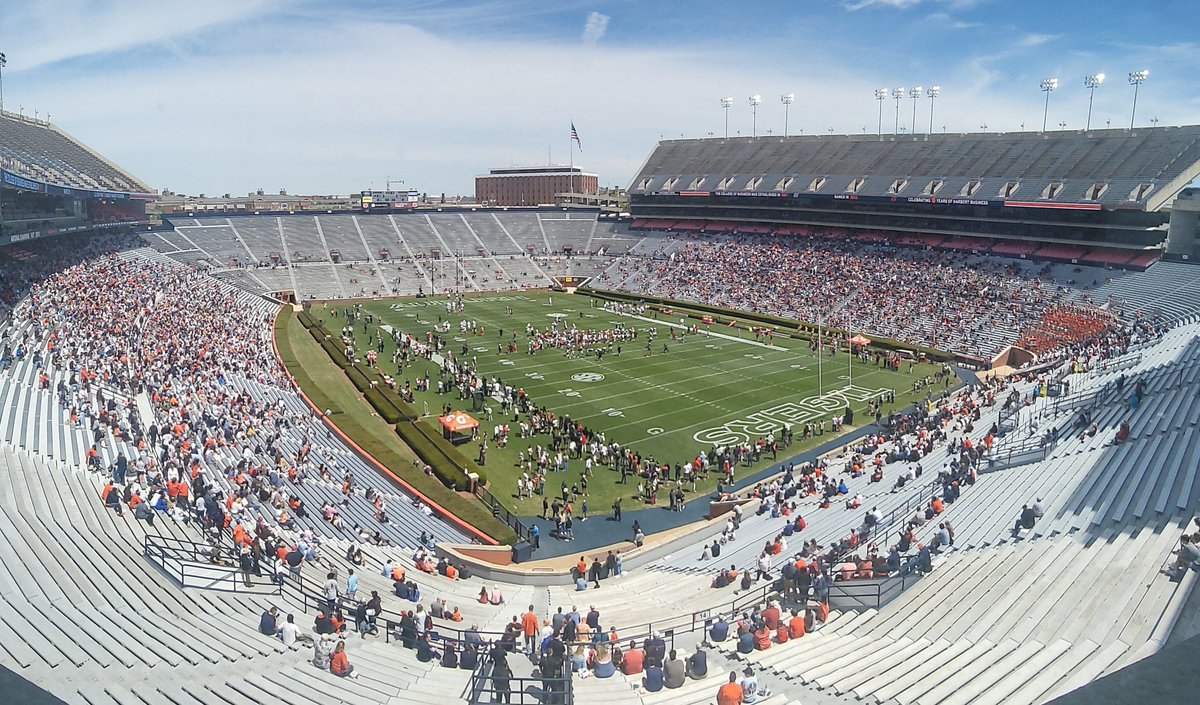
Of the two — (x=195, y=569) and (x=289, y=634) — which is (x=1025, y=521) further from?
(x=195, y=569)

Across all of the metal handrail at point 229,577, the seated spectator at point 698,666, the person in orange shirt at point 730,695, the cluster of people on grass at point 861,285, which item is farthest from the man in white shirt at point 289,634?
the cluster of people on grass at point 861,285

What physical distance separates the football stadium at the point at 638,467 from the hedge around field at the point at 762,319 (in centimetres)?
36

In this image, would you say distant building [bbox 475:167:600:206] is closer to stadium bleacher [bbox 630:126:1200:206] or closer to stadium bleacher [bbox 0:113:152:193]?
stadium bleacher [bbox 630:126:1200:206]

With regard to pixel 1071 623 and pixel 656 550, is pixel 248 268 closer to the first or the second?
pixel 656 550

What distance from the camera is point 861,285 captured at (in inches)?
2217

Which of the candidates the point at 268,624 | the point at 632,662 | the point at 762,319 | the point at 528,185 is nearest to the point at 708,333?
the point at 762,319

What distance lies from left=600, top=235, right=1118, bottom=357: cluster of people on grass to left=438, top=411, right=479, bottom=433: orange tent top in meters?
27.6

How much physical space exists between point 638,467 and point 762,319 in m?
29.5

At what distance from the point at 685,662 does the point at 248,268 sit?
213 feet

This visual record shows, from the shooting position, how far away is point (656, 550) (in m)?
19.6

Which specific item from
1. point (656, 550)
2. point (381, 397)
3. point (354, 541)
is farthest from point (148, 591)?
point (381, 397)

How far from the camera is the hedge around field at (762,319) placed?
1698 inches

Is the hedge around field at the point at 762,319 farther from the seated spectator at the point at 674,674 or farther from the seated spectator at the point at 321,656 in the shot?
the seated spectator at the point at 321,656

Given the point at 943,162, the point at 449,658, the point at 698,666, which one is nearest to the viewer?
the point at 698,666
